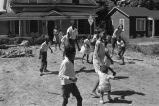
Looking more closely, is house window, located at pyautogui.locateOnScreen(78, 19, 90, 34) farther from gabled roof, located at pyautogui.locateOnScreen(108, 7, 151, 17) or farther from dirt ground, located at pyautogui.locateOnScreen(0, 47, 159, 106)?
dirt ground, located at pyautogui.locateOnScreen(0, 47, 159, 106)

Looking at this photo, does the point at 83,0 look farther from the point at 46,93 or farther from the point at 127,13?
the point at 46,93

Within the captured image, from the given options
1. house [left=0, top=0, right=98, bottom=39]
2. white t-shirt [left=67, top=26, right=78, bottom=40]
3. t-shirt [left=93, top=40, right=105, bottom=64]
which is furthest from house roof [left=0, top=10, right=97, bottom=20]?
t-shirt [left=93, top=40, right=105, bottom=64]

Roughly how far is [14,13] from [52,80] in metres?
25.6

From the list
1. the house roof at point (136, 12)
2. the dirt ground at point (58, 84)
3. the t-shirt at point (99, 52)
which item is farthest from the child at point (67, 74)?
the house roof at point (136, 12)

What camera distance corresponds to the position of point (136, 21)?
43.8 metres

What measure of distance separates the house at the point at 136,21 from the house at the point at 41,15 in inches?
230

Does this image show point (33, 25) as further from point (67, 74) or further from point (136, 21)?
point (67, 74)

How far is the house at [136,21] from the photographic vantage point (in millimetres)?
43438

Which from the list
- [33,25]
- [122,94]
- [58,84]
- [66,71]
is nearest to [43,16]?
[33,25]

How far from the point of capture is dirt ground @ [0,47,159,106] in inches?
443

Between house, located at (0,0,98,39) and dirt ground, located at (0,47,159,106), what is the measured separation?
58.4 feet

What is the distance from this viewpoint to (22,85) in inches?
528

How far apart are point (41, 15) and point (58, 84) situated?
80.7 feet

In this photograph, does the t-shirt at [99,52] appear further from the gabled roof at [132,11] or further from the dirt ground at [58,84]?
the gabled roof at [132,11]
